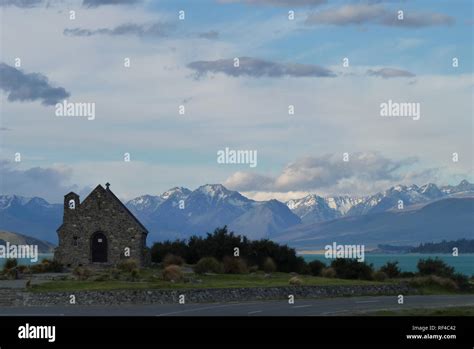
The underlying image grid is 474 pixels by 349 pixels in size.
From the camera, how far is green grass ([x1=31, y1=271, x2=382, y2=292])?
2106 inches

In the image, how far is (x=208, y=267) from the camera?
67938 millimetres

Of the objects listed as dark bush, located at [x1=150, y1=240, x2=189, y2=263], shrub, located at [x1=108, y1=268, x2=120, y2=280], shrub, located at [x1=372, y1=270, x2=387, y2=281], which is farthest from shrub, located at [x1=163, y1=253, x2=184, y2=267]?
shrub, located at [x1=372, y1=270, x2=387, y2=281]

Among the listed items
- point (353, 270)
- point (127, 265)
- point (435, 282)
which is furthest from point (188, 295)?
point (353, 270)

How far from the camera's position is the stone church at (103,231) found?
72.4m

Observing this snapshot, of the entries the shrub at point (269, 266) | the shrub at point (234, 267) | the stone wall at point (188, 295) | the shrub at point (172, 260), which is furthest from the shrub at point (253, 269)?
the stone wall at point (188, 295)

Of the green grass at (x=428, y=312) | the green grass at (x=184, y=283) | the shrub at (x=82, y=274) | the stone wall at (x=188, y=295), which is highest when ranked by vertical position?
the shrub at (x=82, y=274)

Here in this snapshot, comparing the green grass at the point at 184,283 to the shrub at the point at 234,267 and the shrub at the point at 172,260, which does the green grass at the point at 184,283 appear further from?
the shrub at the point at 172,260

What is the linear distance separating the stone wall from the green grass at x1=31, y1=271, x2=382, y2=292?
5.25ft

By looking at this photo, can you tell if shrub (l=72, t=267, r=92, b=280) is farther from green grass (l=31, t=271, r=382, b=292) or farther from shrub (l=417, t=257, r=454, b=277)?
shrub (l=417, t=257, r=454, b=277)
